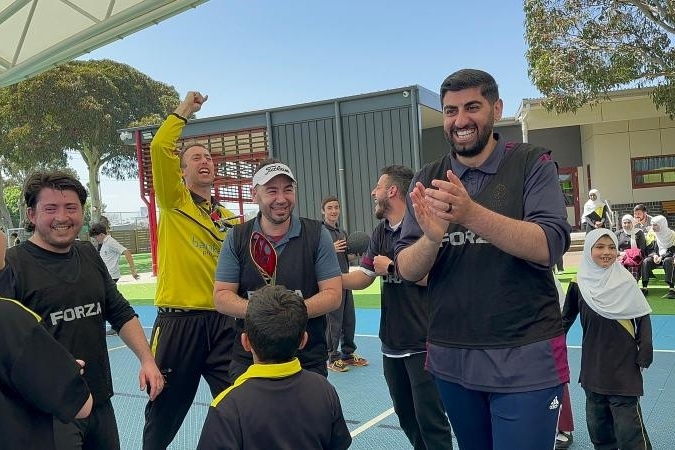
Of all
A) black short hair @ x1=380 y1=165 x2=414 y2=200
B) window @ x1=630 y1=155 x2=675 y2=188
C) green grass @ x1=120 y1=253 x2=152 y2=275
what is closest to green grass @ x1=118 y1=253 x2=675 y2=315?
black short hair @ x1=380 y1=165 x2=414 y2=200

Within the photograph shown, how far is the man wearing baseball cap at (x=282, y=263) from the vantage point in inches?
122

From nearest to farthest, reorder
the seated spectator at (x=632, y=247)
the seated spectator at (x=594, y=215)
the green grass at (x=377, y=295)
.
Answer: the green grass at (x=377, y=295)
the seated spectator at (x=632, y=247)
the seated spectator at (x=594, y=215)

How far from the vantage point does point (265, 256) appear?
9.87 feet

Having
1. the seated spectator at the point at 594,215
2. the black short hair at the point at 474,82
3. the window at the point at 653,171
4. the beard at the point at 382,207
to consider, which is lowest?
the seated spectator at the point at 594,215

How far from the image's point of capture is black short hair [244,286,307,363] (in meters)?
2.25

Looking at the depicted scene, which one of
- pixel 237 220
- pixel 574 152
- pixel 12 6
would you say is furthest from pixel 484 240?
pixel 574 152

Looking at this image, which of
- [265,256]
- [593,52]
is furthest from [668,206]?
[265,256]

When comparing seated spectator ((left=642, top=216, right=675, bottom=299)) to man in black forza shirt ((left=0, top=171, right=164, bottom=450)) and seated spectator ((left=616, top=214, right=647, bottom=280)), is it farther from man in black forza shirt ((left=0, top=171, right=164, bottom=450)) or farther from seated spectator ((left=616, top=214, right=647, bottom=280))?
man in black forza shirt ((left=0, top=171, right=164, bottom=450))

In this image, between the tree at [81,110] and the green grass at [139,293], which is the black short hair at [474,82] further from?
the tree at [81,110]

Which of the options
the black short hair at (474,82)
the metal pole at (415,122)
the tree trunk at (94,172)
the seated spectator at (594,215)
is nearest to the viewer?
the black short hair at (474,82)

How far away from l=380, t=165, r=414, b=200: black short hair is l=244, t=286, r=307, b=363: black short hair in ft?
5.53

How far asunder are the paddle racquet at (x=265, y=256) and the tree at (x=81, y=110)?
29.8 m

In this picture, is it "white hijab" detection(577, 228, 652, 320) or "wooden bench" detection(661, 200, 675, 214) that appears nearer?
"white hijab" detection(577, 228, 652, 320)

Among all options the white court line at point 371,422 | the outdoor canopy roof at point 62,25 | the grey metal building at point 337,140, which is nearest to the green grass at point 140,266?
the grey metal building at point 337,140
